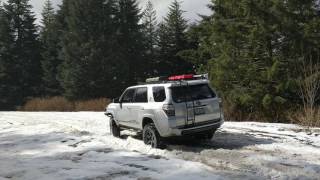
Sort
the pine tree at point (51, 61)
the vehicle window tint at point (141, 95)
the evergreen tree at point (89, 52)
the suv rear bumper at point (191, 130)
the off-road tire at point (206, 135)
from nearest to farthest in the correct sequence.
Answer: the suv rear bumper at point (191, 130)
the off-road tire at point (206, 135)
the vehicle window tint at point (141, 95)
the evergreen tree at point (89, 52)
the pine tree at point (51, 61)

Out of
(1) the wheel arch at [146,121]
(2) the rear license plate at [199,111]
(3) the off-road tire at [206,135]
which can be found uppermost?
(2) the rear license plate at [199,111]

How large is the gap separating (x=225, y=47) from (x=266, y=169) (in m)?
15.4

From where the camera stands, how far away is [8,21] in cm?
6047

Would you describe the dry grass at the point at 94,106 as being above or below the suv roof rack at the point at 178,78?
below

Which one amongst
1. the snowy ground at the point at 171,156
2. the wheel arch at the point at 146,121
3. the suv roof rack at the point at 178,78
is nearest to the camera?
the snowy ground at the point at 171,156

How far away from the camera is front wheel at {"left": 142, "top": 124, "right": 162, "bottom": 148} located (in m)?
12.9

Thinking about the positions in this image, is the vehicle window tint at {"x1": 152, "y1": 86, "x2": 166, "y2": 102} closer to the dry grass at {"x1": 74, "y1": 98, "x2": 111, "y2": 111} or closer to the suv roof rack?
the suv roof rack

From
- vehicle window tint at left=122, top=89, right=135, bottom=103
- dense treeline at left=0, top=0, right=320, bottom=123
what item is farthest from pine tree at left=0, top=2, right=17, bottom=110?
vehicle window tint at left=122, top=89, right=135, bottom=103

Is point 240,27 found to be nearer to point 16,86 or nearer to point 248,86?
point 248,86

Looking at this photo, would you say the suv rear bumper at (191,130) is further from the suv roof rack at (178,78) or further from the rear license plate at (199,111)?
the suv roof rack at (178,78)

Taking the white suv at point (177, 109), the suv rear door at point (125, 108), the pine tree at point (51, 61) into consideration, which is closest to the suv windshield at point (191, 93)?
the white suv at point (177, 109)

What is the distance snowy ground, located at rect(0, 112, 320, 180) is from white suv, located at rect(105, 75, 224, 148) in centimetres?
50

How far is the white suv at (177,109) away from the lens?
1247 centimetres

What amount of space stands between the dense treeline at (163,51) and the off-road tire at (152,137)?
24.3 feet
